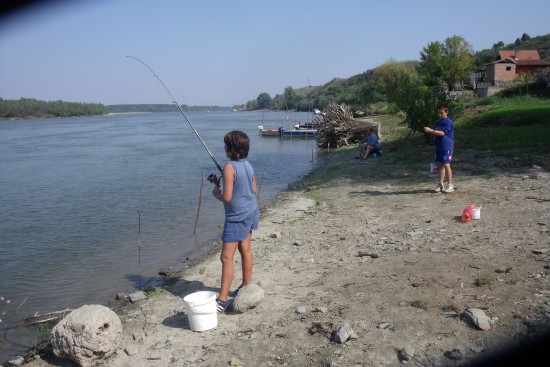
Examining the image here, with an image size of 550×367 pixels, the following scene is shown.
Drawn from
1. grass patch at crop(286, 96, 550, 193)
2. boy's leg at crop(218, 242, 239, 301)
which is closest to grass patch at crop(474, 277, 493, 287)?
boy's leg at crop(218, 242, 239, 301)

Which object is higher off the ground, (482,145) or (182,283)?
(482,145)

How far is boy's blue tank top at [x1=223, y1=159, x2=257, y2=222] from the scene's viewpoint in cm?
471

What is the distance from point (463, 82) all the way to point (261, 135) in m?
29.5

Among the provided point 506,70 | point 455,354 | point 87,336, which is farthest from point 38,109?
point 455,354

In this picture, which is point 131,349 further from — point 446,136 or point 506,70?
point 506,70

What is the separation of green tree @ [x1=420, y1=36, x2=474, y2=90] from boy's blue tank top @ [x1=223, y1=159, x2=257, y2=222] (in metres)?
46.4

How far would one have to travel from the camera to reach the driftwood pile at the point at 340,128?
27.0 m

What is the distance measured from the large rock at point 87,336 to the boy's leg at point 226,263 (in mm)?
1159

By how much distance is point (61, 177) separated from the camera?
2072 cm

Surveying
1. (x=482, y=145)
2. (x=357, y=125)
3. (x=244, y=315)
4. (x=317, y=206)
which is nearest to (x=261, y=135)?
(x=357, y=125)

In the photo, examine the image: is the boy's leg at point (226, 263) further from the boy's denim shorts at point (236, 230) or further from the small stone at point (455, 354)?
the small stone at point (455, 354)

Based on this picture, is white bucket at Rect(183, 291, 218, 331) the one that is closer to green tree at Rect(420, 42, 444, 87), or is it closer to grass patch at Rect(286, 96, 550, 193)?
grass patch at Rect(286, 96, 550, 193)

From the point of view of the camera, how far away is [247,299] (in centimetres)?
490

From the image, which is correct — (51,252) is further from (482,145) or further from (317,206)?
(482,145)
